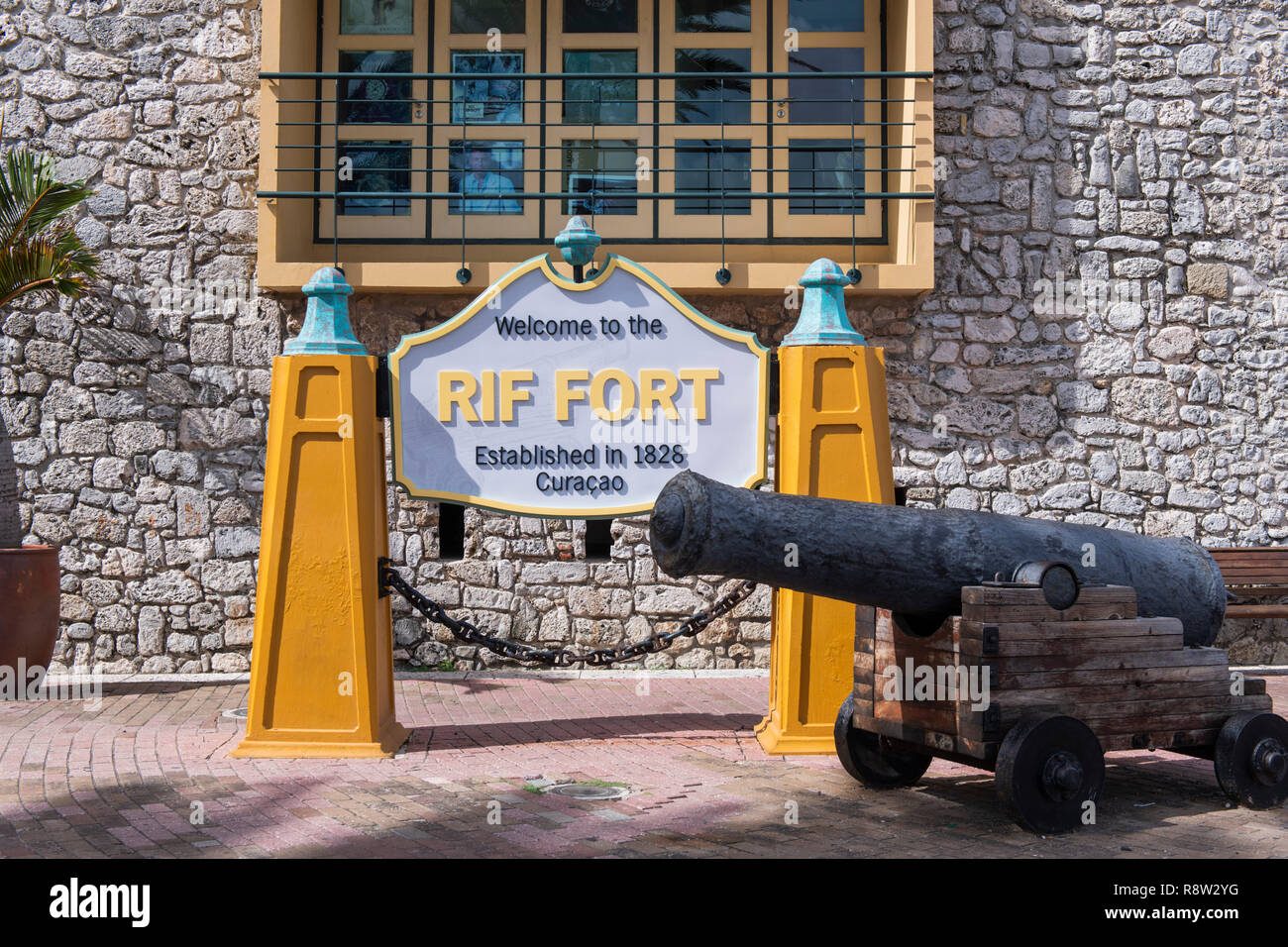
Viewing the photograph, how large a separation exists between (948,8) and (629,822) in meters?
7.24

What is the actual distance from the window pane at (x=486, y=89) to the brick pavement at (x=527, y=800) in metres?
4.99

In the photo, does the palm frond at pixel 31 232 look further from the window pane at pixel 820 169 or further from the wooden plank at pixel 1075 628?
the wooden plank at pixel 1075 628

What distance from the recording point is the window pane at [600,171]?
984 cm

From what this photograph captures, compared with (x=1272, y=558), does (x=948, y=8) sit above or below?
above

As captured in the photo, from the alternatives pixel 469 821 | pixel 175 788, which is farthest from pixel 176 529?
pixel 469 821

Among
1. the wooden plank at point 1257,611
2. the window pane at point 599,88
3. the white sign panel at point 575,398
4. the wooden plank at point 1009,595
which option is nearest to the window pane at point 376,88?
the window pane at point 599,88

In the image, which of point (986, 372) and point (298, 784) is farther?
point (986, 372)

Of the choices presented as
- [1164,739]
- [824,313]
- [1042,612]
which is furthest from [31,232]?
[1164,739]

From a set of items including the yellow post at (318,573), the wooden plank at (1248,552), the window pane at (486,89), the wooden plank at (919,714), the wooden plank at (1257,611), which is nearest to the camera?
the wooden plank at (919,714)

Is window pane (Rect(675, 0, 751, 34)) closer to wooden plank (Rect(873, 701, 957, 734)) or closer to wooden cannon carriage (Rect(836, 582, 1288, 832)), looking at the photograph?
wooden cannon carriage (Rect(836, 582, 1288, 832))

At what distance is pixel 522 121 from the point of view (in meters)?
9.88

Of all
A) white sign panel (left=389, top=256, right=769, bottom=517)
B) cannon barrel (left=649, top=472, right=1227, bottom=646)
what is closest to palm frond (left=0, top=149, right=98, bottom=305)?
white sign panel (left=389, top=256, right=769, bottom=517)

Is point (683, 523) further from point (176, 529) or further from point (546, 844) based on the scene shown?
point (176, 529)

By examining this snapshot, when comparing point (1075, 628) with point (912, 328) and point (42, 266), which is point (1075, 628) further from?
point (42, 266)
